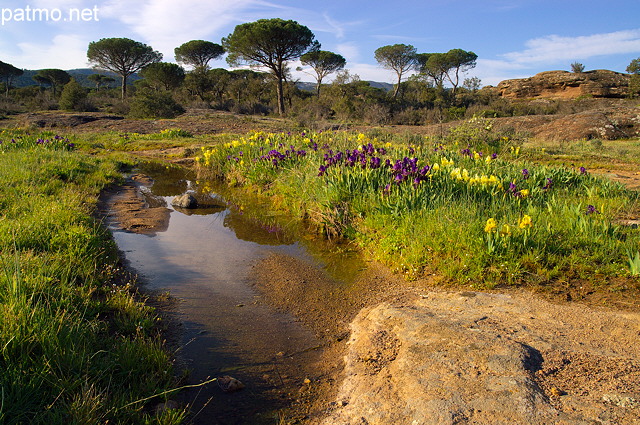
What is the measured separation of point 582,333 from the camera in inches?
95.1

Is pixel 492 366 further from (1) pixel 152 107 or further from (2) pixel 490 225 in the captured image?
(1) pixel 152 107

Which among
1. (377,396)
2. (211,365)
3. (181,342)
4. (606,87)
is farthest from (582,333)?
(606,87)

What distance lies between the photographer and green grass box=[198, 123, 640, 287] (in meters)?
3.31

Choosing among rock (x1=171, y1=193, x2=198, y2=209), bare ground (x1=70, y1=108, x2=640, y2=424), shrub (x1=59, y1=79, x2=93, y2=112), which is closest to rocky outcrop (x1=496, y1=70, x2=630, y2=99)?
shrub (x1=59, y1=79, x2=93, y2=112)

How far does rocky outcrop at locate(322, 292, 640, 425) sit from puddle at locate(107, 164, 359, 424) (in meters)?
0.42

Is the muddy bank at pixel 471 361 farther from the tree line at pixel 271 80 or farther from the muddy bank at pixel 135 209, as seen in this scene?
the tree line at pixel 271 80

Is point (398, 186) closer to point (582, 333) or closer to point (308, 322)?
point (308, 322)

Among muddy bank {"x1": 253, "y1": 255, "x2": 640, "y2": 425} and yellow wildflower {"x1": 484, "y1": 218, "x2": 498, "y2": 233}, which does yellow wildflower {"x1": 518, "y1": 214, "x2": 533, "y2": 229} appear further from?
muddy bank {"x1": 253, "y1": 255, "x2": 640, "y2": 425}

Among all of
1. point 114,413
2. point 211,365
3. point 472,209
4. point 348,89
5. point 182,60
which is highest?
point 182,60

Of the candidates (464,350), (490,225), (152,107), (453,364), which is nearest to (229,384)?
(453,364)

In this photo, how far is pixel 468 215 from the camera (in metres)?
3.89

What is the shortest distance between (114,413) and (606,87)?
47.2 m

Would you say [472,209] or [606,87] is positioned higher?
[606,87]

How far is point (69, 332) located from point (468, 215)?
342 cm
